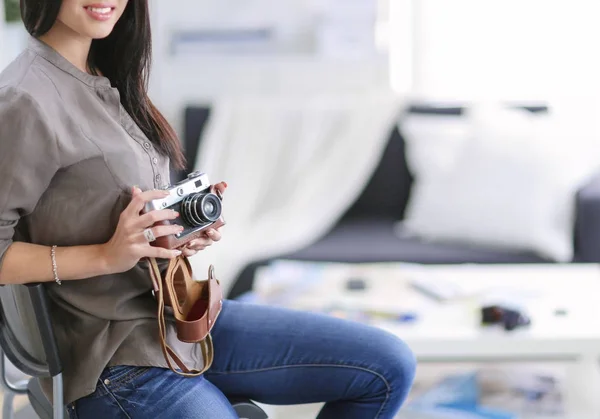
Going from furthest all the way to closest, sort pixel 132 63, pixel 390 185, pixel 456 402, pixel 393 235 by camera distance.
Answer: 1. pixel 390 185
2. pixel 393 235
3. pixel 456 402
4. pixel 132 63

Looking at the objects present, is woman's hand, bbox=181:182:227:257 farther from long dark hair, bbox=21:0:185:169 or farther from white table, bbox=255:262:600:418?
white table, bbox=255:262:600:418

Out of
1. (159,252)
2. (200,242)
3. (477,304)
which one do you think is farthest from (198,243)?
(477,304)

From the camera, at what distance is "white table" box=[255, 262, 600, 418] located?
1923 mm

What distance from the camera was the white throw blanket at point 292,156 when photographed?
120 inches

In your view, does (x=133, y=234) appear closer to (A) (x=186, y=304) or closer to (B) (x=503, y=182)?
(A) (x=186, y=304)

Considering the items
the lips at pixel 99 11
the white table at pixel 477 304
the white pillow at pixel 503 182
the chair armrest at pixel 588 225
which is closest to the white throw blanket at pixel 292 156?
the white pillow at pixel 503 182

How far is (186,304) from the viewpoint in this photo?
1.24 metres

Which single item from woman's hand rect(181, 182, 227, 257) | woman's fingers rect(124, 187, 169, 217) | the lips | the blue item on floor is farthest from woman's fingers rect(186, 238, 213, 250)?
the blue item on floor

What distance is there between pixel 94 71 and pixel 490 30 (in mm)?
2411

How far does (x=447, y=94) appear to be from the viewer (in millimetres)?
3467

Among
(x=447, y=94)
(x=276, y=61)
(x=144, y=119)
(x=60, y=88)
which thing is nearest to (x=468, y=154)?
(x=447, y=94)

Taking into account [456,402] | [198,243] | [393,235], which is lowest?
[456,402]

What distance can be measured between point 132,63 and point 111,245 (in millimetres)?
348

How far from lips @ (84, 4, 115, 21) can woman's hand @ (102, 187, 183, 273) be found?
0.82ft
